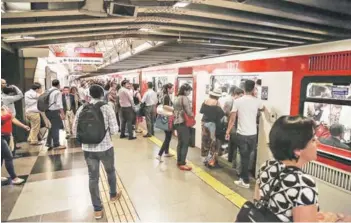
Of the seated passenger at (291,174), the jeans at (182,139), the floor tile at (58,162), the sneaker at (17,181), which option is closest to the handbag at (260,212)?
the seated passenger at (291,174)

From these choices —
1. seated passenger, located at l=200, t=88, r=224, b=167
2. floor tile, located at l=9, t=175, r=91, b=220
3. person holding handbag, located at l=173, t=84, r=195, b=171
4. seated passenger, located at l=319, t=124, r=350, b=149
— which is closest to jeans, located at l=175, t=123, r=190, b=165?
person holding handbag, located at l=173, t=84, r=195, b=171

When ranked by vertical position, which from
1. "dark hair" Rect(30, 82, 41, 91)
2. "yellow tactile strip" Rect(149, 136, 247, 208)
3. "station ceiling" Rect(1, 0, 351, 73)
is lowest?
"yellow tactile strip" Rect(149, 136, 247, 208)

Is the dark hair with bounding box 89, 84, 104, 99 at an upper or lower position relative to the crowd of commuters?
upper

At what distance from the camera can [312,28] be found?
2.73 m

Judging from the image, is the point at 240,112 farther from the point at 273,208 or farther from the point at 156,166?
the point at 273,208

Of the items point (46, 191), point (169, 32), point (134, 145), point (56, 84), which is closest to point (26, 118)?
point (56, 84)

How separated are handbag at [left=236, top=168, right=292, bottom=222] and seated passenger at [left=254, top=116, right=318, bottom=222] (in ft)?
0.05

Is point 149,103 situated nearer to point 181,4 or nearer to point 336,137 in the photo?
point 336,137

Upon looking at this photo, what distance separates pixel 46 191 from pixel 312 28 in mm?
3960

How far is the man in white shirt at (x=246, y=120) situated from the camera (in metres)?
3.72

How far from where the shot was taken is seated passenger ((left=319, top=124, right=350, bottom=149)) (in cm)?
305

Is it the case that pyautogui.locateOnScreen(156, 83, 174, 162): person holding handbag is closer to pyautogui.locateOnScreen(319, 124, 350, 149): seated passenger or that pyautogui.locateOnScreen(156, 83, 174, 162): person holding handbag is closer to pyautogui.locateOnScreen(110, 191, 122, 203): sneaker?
pyautogui.locateOnScreen(110, 191, 122, 203): sneaker

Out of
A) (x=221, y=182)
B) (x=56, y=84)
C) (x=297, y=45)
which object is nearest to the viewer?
(x=297, y=45)

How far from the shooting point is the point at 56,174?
4.30m
